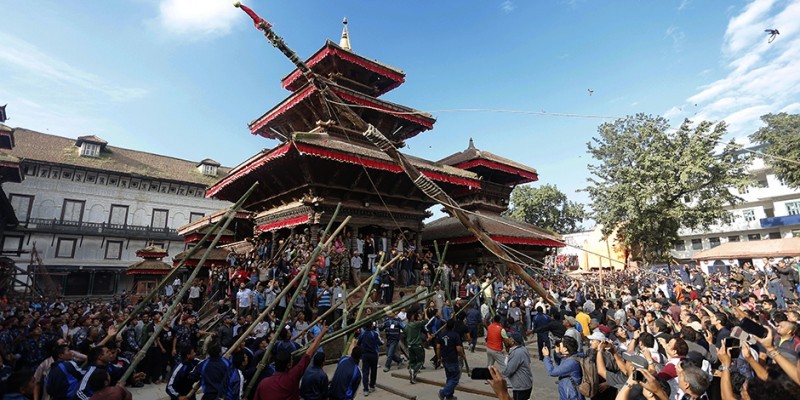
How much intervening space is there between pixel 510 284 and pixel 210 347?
15.5m

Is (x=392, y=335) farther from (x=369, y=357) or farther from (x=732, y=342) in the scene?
(x=732, y=342)

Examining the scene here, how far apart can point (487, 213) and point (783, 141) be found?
2805 cm

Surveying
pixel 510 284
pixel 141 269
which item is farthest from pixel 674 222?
pixel 141 269

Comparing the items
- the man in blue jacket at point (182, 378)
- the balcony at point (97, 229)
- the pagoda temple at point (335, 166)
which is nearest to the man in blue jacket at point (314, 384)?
the man in blue jacket at point (182, 378)

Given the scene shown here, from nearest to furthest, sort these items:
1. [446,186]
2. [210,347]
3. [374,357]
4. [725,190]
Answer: [210,347], [374,357], [446,186], [725,190]

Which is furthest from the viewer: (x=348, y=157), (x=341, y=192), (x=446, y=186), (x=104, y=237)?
(x=104, y=237)

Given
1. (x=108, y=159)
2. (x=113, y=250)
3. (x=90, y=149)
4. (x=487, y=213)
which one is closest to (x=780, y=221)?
(x=487, y=213)

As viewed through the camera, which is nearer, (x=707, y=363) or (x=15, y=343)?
(x=707, y=363)

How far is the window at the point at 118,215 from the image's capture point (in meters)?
36.0

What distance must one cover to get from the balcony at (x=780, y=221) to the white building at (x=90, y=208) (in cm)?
6211

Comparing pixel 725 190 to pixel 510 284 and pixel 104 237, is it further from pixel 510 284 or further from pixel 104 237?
pixel 104 237

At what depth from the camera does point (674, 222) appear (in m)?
31.6

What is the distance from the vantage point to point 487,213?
24094 mm

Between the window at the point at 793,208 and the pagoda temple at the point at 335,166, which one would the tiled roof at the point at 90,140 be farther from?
the window at the point at 793,208
